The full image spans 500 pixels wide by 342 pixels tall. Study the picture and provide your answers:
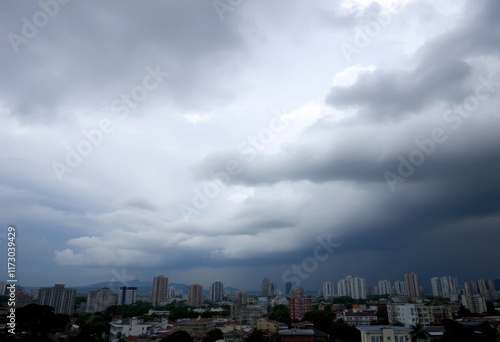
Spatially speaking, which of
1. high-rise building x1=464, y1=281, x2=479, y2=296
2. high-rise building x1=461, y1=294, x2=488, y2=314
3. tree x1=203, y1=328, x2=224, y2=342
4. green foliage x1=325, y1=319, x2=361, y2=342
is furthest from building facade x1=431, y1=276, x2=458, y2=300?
tree x1=203, y1=328, x2=224, y2=342

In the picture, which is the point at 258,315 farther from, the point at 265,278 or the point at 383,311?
the point at 265,278

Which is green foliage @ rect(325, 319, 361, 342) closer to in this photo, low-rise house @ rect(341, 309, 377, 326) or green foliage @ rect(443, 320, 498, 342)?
Answer: green foliage @ rect(443, 320, 498, 342)

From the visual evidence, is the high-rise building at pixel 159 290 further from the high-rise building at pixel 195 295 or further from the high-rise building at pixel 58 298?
the high-rise building at pixel 58 298

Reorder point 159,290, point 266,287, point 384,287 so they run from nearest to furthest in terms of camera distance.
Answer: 1. point 159,290
2. point 266,287
3. point 384,287

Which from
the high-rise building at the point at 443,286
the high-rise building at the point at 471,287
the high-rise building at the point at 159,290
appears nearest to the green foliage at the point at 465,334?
the high-rise building at the point at 471,287

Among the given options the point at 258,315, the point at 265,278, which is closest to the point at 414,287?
the point at 265,278

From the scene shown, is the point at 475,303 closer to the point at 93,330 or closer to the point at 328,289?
the point at 93,330

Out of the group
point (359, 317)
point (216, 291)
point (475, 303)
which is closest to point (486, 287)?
point (475, 303)
